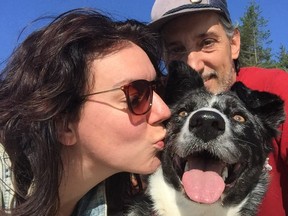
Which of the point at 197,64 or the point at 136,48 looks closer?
the point at 136,48

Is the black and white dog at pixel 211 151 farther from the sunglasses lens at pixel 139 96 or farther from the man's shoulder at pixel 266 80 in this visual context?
the man's shoulder at pixel 266 80

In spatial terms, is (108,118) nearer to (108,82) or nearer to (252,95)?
(108,82)

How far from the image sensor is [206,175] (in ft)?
12.3

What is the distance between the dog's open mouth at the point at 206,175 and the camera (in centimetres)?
368

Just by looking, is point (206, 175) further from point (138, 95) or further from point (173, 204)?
point (138, 95)

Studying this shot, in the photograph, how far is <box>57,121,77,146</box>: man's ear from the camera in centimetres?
357

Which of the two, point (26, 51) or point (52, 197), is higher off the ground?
point (26, 51)

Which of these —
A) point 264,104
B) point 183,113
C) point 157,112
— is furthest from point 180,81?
point 157,112

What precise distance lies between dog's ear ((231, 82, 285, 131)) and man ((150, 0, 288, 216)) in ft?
1.16

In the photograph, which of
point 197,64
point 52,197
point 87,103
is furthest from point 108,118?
point 197,64

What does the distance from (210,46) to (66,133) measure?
201 centimetres

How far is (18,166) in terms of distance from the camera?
3500 mm

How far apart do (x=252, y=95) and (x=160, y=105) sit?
92 cm

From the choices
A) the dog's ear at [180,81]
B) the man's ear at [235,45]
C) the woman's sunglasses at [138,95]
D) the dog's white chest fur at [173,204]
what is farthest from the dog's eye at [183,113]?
the man's ear at [235,45]
